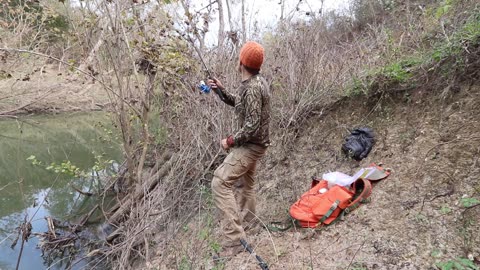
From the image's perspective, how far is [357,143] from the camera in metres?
4.01

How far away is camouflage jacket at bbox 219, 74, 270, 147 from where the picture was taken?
9.35ft

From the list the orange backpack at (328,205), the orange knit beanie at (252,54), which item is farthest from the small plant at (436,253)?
the orange knit beanie at (252,54)

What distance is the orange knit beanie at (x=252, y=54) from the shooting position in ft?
9.18

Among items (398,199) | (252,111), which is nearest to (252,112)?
(252,111)

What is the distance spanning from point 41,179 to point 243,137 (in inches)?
267

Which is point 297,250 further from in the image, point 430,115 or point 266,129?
point 430,115

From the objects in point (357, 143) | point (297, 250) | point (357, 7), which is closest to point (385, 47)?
point (357, 143)

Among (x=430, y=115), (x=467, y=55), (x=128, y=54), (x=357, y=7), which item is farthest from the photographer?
(x=357, y=7)

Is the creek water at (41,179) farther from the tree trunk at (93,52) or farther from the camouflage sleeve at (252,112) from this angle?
the camouflage sleeve at (252,112)

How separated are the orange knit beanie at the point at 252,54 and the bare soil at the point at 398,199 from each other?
4.59 ft

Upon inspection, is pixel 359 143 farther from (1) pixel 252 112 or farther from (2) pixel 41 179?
(2) pixel 41 179

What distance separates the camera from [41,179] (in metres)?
7.76

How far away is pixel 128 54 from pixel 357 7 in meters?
8.07

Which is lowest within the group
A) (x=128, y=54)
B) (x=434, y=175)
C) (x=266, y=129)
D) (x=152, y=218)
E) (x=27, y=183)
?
(x=27, y=183)
